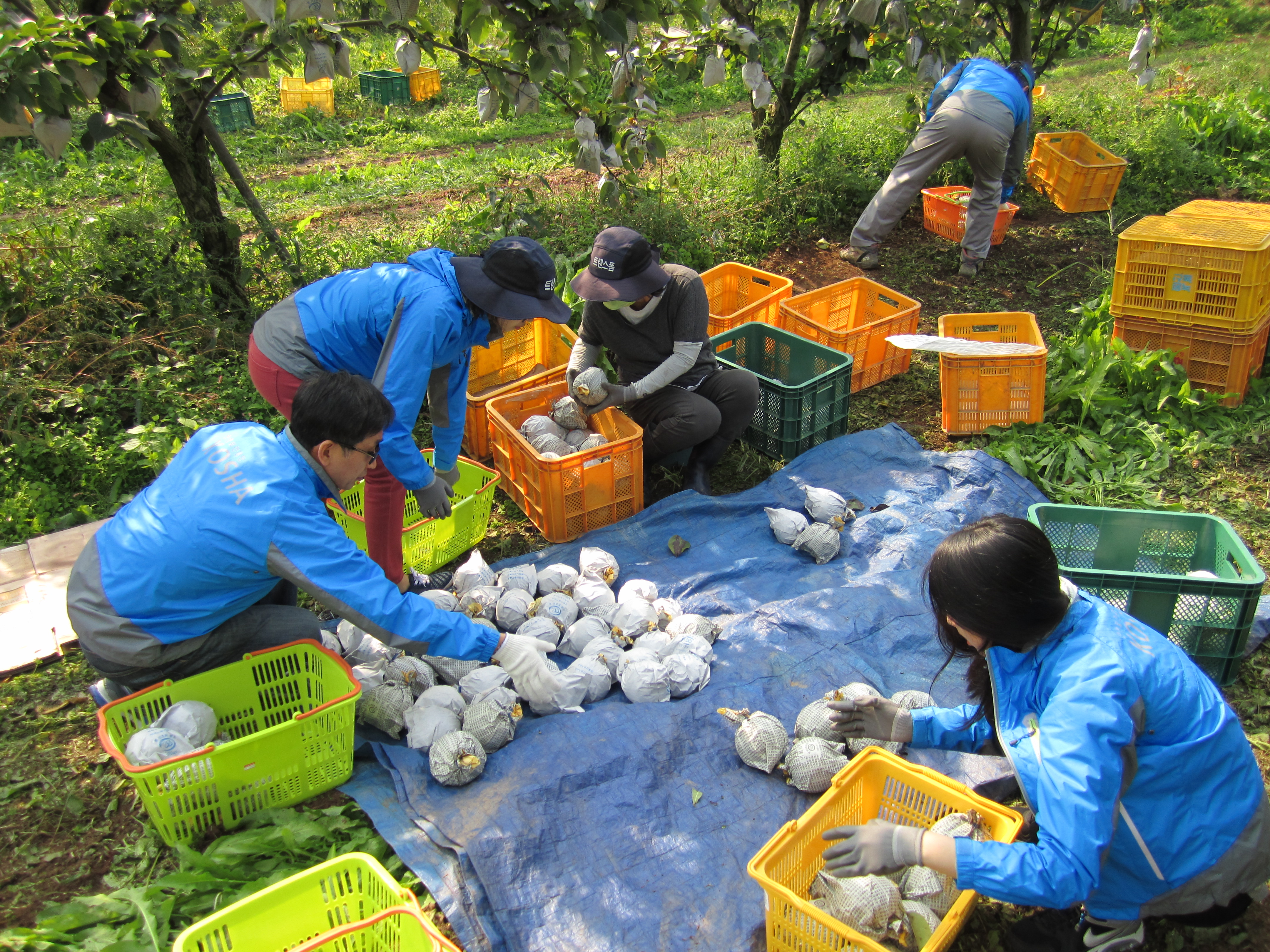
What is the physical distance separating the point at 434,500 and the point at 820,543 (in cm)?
160

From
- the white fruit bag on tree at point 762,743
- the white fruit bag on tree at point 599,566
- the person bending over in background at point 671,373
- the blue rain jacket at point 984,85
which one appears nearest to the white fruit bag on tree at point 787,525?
the person bending over in background at point 671,373

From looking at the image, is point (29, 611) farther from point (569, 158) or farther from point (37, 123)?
point (569, 158)

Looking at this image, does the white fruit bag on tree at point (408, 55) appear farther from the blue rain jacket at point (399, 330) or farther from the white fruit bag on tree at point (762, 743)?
the white fruit bag on tree at point (762, 743)

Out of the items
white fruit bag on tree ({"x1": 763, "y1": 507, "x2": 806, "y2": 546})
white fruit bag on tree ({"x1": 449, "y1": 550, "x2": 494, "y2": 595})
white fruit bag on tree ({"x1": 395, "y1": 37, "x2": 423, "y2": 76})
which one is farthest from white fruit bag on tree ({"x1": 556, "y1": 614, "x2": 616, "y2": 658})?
white fruit bag on tree ({"x1": 395, "y1": 37, "x2": 423, "y2": 76})

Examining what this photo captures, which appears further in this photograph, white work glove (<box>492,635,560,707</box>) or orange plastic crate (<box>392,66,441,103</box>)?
orange plastic crate (<box>392,66,441,103</box>)

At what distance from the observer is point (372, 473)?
3.20 metres

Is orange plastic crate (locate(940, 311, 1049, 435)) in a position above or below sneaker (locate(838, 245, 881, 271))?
below

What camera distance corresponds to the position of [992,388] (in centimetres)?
439

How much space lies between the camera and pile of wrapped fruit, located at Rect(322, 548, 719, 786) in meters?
2.68

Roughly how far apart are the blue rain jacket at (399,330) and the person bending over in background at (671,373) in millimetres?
860

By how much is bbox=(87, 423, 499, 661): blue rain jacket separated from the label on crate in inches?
157

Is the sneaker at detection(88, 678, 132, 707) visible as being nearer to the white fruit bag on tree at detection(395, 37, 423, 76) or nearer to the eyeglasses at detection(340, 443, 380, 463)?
the eyeglasses at detection(340, 443, 380, 463)

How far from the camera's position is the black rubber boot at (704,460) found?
4.24 metres

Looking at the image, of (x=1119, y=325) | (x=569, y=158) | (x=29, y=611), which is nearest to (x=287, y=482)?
(x=29, y=611)
